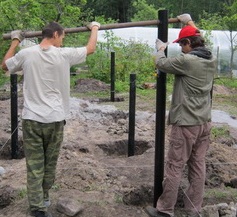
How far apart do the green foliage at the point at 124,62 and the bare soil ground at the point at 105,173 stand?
308 inches

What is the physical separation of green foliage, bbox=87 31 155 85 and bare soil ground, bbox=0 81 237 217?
782 centimetres

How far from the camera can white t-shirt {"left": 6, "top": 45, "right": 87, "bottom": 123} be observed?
403 cm

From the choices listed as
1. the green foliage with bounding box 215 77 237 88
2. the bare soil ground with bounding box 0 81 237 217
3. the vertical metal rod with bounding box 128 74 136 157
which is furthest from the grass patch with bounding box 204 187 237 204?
the green foliage with bounding box 215 77 237 88

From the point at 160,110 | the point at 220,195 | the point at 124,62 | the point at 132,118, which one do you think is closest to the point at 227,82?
the point at 124,62

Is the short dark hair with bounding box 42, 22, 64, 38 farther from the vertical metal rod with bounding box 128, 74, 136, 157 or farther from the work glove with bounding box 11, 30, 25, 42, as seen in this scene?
the vertical metal rod with bounding box 128, 74, 136, 157

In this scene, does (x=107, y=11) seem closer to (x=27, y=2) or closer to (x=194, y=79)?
(x=27, y=2)

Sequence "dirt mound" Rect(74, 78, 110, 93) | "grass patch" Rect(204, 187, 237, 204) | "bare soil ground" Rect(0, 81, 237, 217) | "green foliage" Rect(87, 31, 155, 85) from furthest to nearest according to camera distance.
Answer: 1. "green foliage" Rect(87, 31, 155, 85)
2. "dirt mound" Rect(74, 78, 110, 93)
3. "grass patch" Rect(204, 187, 237, 204)
4. "bare soil ground" Rect(0, 81, 237, 217)

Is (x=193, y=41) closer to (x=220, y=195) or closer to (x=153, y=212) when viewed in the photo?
(x=153, y=212)

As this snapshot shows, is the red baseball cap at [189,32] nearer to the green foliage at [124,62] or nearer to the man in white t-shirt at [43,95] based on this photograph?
the man in white t-shirt at [43,95]

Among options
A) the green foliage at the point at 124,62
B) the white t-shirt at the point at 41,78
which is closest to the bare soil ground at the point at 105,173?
the white t-shirt at the point at 41,78

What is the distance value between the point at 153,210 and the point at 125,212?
28 centimetres

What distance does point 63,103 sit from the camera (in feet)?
13.9

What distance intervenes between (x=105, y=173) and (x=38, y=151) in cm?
164

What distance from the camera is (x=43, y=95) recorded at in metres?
4.06
